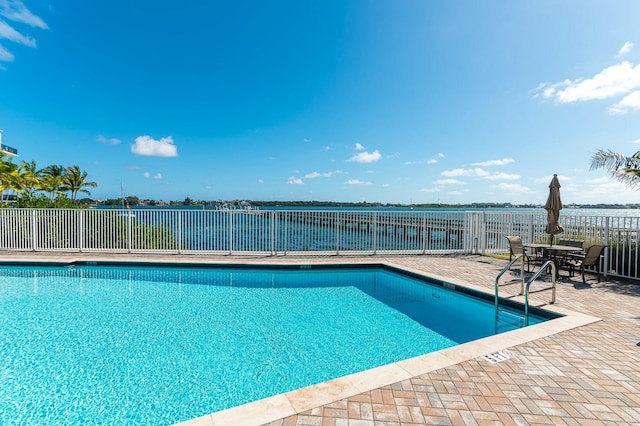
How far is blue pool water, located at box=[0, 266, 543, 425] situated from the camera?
272 centimetres

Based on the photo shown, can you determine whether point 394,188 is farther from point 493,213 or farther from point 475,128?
point 493,213

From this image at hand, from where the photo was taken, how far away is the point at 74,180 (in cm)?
3272

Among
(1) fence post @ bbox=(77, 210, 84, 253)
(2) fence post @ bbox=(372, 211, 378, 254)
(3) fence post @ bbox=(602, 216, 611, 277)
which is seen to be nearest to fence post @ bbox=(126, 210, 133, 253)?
(1) fence post @ bbox=(77, 210, 84, 253)

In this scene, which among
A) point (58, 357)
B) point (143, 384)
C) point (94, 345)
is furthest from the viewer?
point (94, 345)

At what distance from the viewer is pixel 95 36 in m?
13.0

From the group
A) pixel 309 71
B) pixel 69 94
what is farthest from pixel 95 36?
pixel 309 71

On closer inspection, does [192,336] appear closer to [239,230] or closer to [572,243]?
[239,230]

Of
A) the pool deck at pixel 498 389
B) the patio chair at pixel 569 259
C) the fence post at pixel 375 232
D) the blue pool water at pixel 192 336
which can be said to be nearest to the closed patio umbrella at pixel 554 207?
the patio chair at pixel 569 259

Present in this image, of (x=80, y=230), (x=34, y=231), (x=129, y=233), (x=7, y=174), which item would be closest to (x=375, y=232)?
(x=129, y=233)

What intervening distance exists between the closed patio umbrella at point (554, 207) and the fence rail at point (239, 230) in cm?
179

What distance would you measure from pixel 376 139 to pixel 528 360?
18.3 metres

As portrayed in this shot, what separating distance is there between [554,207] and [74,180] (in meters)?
41.3

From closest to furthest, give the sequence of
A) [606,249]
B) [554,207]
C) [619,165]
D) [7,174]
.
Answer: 1. [606,249]
2. [554,207]
3. [619,165]
4. [7,174]

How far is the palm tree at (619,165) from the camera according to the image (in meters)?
7.64
